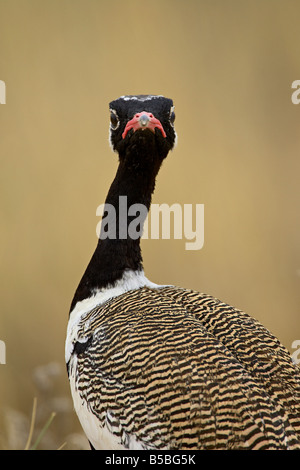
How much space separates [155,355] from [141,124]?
1027mm

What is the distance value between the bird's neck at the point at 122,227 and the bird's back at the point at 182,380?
32 centimetres

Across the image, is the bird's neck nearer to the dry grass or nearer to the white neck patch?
the white neck patch

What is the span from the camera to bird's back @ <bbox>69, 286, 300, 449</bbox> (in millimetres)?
2410

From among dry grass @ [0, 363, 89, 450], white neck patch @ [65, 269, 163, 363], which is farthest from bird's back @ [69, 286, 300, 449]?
dry grass @ [0, 363, 89, 450]

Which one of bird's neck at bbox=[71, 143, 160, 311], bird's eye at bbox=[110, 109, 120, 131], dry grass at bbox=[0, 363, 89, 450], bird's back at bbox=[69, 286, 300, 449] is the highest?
bird's eye at bbox=[110, 109, 120, 131]

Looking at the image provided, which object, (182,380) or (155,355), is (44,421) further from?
(182,380)

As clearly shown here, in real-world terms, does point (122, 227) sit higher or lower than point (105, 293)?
higher

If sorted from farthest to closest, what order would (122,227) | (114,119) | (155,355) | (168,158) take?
(168,158) < (122,227) < (114,119) < (155,355)

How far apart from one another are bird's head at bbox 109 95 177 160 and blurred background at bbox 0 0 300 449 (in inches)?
65.9

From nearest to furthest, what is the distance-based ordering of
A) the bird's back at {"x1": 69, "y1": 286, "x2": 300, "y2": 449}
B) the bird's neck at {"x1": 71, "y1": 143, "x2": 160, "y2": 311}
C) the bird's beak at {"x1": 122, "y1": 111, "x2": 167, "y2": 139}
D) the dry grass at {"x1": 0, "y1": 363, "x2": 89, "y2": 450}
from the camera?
1. the bird's back at {"x1": 69, "y1": 286, "x2": 300, "y2": 449}
2. the bird's beak at {"x1": 122, "y1": 111, "x2": 167, "y2": 139}
3. the bird's neck at {"x1": 71, "y1": 143, "x2": 160, "y2": 311}
4. the dry grass at {"x1": 0, "y1": 363, "x2": 89, "y2": 450}

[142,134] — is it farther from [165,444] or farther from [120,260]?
[165,444]

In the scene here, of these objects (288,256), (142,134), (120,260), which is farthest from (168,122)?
(288,256)

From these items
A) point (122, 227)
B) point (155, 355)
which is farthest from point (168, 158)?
point (155, 355)

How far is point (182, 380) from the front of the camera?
2.53 m
